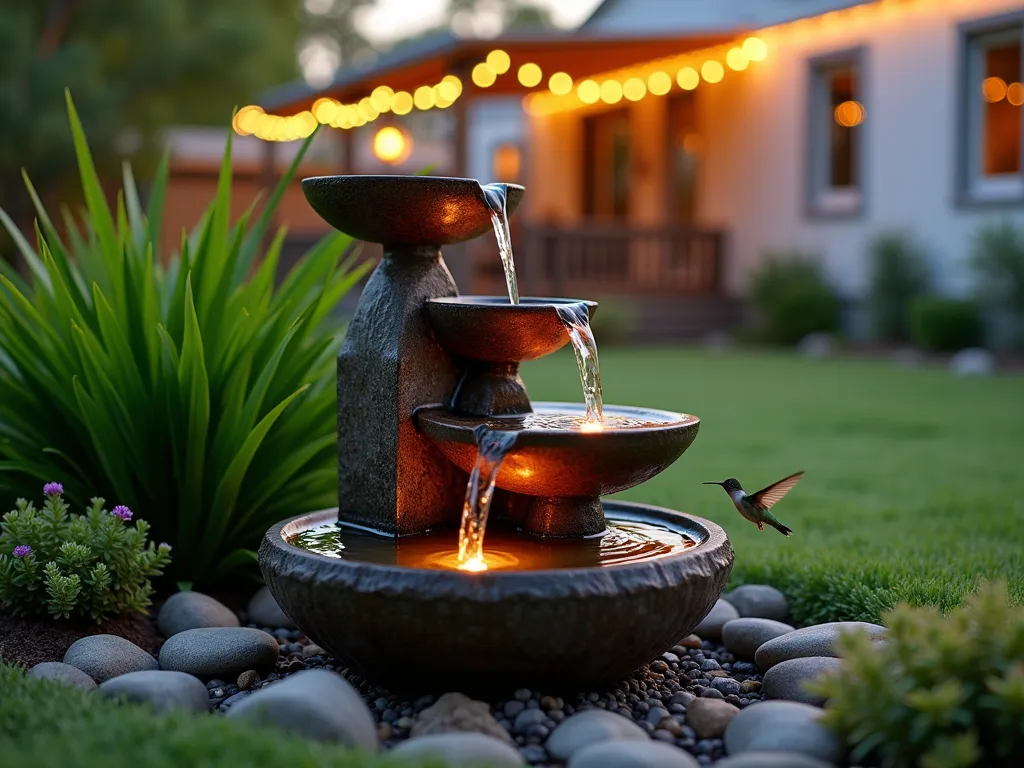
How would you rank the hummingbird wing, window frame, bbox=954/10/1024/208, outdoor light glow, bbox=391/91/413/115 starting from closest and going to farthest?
the hummingbird wing < window frame, bbox=954/10/1024/208 < outdoor light glow, bbox=391/91/413/115

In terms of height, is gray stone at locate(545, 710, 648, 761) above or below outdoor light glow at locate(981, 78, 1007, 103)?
below

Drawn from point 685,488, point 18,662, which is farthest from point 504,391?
point 685,488

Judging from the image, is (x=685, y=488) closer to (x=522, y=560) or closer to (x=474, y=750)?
(x=522, y=560)

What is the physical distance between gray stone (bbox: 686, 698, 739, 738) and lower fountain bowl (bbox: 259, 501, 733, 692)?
0.19 meters

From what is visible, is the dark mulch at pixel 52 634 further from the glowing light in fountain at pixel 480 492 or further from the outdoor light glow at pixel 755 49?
the outdoor light glow at pixel 755 49

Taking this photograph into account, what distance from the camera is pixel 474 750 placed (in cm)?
246

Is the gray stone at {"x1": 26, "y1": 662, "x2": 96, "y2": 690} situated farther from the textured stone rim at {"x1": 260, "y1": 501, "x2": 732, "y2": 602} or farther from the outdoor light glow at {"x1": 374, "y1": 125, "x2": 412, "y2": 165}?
the outdoor light glow at {"x1": 374, "y1": 125, "x2": 412, "y2": 165}

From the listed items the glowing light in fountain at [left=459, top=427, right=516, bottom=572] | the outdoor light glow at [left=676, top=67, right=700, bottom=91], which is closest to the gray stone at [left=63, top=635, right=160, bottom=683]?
the glowing light in fountain at [left=459, top=427, right=516, bottom=572]

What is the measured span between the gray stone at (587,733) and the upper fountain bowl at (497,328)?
41.9 inches

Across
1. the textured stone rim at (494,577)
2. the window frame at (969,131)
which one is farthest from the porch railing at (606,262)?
the textured stone rim at (494,577)

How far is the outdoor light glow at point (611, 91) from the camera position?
1938 centimetres

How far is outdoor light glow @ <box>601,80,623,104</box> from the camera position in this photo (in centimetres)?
1938

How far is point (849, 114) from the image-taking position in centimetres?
1543

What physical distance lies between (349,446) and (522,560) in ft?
2.38
